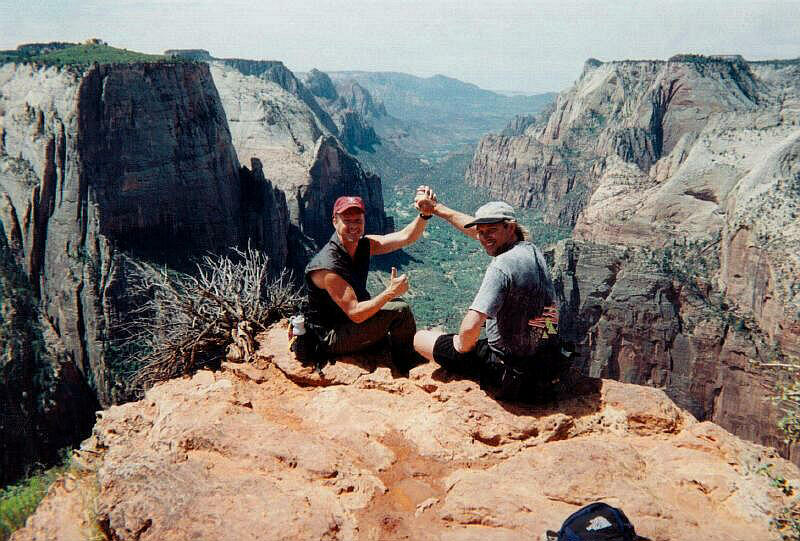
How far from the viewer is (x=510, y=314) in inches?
184

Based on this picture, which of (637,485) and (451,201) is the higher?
(637,485)

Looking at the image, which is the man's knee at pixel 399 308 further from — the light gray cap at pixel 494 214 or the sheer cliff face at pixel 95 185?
the sheer cliff face at pixel 95 185

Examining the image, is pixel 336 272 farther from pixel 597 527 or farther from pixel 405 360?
pixel 597 527

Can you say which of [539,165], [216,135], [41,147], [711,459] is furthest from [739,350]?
[539,165]

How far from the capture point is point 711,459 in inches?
168

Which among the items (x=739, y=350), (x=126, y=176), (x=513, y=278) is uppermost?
(x=513, y=278)

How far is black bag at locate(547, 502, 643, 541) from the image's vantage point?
3006 mm

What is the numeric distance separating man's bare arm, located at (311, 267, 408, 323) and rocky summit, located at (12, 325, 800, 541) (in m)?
0.75

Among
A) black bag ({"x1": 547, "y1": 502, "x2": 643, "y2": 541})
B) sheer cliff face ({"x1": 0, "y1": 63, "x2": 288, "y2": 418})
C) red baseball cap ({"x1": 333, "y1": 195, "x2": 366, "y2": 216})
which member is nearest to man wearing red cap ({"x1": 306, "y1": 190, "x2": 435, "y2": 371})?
red baseball cap ({"x1": 333, "y1": 195, "x2": 366, "y2": 216})

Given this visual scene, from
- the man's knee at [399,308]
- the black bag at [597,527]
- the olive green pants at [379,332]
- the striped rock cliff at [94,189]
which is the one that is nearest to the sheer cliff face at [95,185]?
the striped rock cliff at [94,189]

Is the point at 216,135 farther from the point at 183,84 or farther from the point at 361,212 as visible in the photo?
the point at 361,212

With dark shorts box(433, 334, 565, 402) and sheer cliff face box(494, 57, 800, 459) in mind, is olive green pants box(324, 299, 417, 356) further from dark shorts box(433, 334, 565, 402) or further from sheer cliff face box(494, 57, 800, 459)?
sheer cliff face box(494, 57, 800, 459)

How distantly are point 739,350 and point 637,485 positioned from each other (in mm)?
32031

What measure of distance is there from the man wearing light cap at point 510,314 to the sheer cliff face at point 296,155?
148 ft
